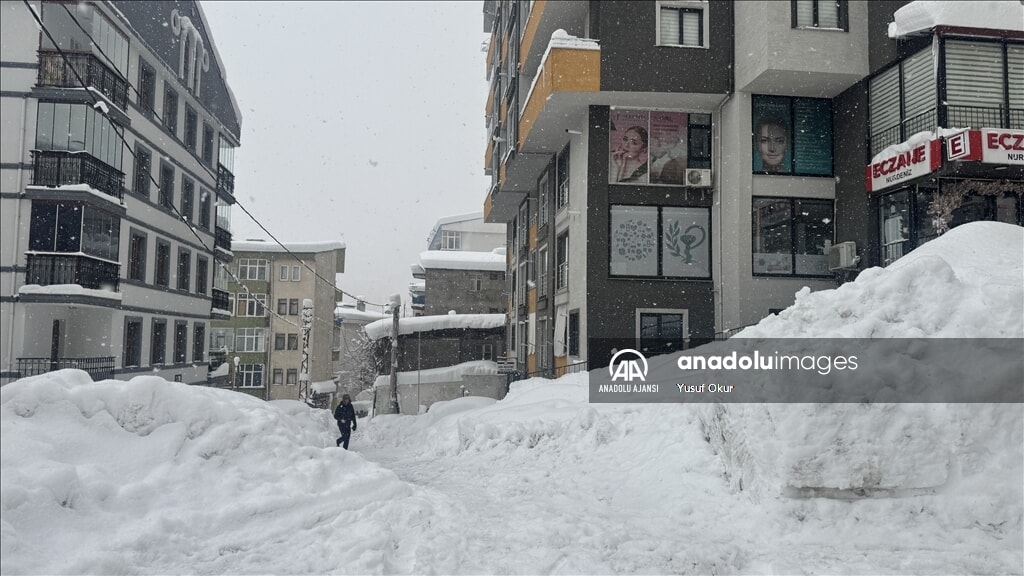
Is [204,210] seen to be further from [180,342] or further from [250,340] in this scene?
[250,340]

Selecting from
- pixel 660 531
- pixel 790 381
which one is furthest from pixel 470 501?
pixel 790 381

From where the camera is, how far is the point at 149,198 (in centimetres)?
2262

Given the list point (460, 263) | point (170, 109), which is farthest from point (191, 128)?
point (460, 263)

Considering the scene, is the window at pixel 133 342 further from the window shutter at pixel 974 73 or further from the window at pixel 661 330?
the window shutter at pixel 974 73

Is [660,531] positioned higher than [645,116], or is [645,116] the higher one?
[645,116]

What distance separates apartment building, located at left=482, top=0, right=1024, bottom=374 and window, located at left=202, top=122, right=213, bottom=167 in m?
17.8

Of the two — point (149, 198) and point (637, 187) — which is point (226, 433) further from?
point (149, 198)

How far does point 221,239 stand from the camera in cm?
3092

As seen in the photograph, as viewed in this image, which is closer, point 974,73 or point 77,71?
point 974,73

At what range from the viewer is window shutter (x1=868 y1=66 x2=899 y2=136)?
16406 mm

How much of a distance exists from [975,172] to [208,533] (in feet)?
57.2

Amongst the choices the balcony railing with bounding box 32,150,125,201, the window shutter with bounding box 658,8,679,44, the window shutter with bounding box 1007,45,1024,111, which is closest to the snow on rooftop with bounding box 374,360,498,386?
the balcony railing with bounding box 32,150,125,201

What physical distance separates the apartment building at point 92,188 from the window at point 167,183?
78mm

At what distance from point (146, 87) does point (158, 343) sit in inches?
373
